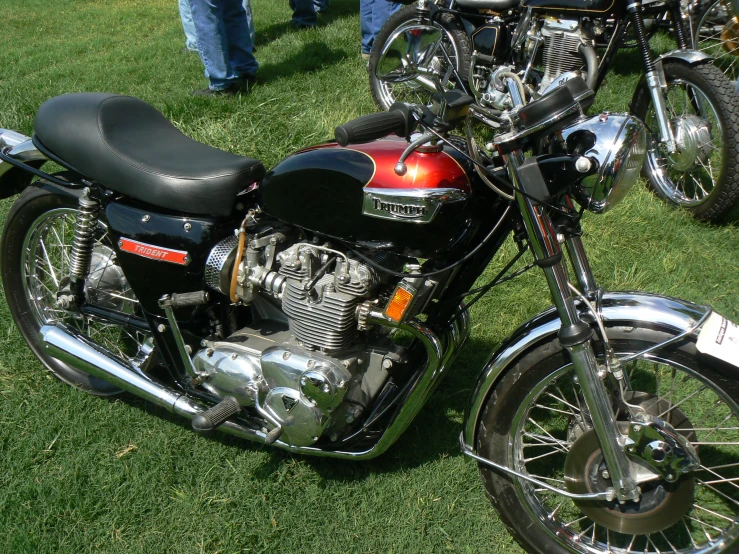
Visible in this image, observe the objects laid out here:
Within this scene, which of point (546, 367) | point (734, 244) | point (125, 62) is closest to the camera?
point (546, 367)

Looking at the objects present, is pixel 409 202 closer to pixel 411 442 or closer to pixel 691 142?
pixel 411 442

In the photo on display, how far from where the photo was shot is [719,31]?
17.0ft

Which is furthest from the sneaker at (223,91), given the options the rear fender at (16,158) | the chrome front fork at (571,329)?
the chrome front fork at (571,329)

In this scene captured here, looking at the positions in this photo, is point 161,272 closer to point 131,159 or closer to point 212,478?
point 131,159

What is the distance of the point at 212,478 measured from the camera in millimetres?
2457

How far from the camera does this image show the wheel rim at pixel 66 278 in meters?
2.64

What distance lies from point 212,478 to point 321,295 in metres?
0.92

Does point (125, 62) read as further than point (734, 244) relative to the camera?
Yes

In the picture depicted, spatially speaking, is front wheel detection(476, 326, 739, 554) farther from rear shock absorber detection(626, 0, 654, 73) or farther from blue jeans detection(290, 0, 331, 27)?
blue jeans detection(290, 0, 331, 27)

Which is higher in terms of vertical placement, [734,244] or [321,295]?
[321,295]

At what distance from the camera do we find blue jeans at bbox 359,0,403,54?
5.92 metres

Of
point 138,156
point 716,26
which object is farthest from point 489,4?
point 138,156

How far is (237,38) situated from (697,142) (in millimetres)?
3463

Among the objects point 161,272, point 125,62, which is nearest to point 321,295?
point 161,272
